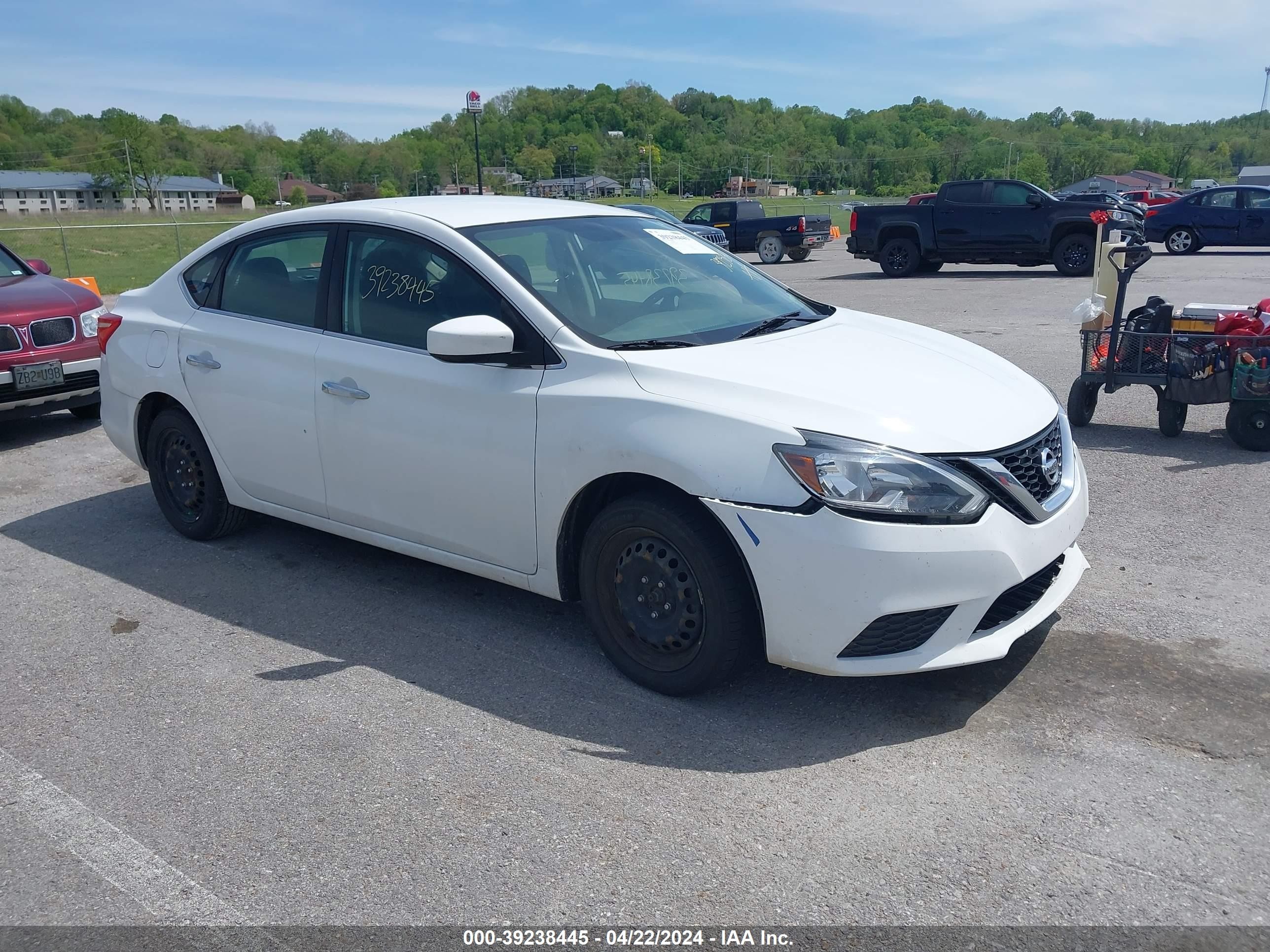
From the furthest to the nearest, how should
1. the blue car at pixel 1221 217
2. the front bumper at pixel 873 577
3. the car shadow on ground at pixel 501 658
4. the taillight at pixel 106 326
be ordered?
the blue car at pixel 1221 217 < the taillight at pixel 106 326 < the car shadow on ground at pixel 501 658 < the front bumper at pixel 873 577

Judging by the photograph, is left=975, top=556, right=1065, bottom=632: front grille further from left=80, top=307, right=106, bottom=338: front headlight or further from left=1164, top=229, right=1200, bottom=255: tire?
left=1164, top=229, right=1200, bottom=255: tire

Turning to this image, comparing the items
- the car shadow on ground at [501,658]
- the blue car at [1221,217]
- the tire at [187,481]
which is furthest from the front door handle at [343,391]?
the blue car at [1221,217]

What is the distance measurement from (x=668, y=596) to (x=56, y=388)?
260 inches

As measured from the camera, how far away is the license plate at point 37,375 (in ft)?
26.2

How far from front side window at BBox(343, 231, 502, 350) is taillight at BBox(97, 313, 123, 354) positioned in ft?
6.35

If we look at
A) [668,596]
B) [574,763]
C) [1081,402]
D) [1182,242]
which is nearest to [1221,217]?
[1182,242]

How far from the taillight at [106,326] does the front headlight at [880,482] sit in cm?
426

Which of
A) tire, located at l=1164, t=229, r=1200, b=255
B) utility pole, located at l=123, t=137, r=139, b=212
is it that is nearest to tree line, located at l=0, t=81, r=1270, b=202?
utility pole, located at l=123, t=137, r=139, b=212

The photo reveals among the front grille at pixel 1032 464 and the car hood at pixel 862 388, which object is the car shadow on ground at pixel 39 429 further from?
the front grille at pixel 1032 464

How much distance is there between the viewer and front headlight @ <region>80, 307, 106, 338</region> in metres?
8.51

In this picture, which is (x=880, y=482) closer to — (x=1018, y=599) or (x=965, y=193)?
(x=1018, y=599)

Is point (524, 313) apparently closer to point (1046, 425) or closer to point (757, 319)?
point (757, 319)

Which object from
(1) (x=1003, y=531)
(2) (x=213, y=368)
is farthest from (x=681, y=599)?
(2) (x=213, y=368)

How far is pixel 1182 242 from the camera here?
84.5ft
